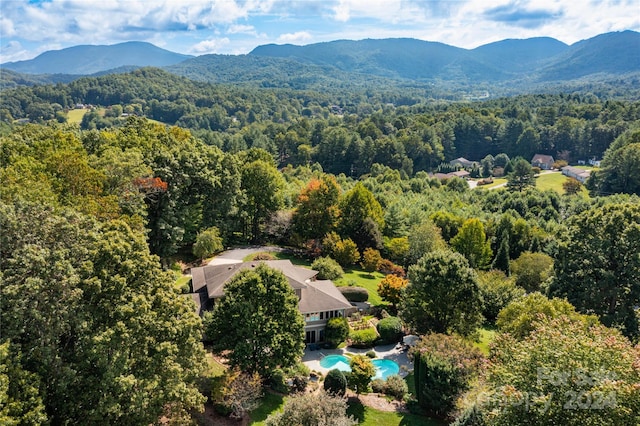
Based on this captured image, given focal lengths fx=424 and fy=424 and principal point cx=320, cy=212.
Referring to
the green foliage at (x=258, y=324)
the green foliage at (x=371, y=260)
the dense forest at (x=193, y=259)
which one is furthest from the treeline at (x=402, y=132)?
the green foliage at (x=258, y=324)

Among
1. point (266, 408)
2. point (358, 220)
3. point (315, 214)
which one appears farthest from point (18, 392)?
point (358, 220)

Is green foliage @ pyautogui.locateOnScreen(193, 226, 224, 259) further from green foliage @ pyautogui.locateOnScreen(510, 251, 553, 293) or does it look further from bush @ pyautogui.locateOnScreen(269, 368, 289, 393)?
green foliage @ pyautogui.locateOnScreen(510, 251, 553, 293)

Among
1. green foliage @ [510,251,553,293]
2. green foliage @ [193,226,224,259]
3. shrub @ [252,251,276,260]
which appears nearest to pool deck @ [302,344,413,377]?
shrub @ [252,251,276,260]

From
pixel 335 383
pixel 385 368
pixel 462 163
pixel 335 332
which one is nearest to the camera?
pixel 335 383

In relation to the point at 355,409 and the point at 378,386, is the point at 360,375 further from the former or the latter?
the point at 378,386

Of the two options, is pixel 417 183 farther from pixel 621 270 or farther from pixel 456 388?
pixel 456 388

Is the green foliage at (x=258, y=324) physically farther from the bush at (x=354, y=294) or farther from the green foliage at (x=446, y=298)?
the bush at (x=354, y=294)

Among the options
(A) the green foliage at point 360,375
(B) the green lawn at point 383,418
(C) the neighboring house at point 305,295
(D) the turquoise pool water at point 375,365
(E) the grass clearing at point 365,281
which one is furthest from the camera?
(E) the grass clearing at point 365,281
